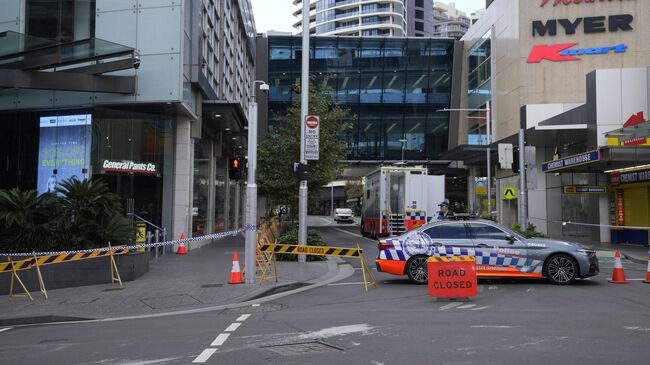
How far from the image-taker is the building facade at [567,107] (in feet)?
83.1

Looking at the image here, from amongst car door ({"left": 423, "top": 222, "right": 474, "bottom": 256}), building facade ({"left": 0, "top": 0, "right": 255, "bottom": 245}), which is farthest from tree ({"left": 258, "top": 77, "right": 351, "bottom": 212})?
car door ({"left": 423, "top": 222, "right": 474, "bottom": 256})

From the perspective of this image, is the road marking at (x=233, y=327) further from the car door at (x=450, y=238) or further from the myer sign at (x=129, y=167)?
the myer sign at (x=129, y=167)

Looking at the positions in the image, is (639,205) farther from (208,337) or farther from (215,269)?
(208,337)

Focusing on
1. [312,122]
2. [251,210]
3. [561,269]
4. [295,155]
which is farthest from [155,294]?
[295,155]

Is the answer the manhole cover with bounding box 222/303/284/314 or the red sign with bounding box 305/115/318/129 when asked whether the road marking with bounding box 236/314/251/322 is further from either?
the red sign with bounding box 305/115/318/129

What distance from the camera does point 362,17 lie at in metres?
124

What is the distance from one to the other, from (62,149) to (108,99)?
2406 mm

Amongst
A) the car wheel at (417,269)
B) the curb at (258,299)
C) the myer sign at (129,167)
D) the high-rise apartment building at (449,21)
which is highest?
the high-rise apartment building at (449,21)

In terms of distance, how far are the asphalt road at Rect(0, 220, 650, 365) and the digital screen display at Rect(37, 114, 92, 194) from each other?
424 inches

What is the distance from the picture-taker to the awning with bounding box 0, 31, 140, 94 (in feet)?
57.9

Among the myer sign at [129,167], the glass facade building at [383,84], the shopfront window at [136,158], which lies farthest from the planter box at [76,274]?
the glass facade building at [383,84]

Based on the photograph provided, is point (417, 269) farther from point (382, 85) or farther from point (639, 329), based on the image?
point (382, 85)

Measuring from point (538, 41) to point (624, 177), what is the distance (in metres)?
14.7

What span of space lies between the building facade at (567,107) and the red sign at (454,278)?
10.5 m
